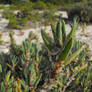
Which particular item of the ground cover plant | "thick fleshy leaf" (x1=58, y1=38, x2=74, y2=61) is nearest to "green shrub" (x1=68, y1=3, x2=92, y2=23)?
the ground cover plant

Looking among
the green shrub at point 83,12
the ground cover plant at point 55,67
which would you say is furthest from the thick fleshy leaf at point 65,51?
the green shrub at point 83,12

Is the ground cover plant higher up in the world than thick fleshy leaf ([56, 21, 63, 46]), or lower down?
lower down

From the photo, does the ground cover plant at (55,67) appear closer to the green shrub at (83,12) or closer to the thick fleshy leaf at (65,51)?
the thick fleshy leaf at (65,51)

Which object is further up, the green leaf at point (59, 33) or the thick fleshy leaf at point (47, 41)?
the green leaf at point (59, 33)

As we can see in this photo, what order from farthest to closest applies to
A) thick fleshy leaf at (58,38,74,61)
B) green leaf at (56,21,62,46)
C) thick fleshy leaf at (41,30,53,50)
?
thick fleshy leaf at (41,30,53,50)
green leaf at (56,21,62,46)
thick fleshy leaf at (58,38,74,61)

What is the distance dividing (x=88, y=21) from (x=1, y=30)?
3261 millimetres

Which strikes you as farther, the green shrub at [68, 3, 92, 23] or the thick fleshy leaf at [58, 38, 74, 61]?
the green shrub at [68, 3, 92, 23]

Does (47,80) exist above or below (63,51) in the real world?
below

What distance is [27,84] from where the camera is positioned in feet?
6.41

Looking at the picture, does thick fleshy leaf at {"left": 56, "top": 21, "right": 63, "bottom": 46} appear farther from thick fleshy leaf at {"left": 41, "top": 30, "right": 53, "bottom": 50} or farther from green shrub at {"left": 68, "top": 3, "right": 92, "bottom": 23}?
green shrub at {"left": 68, "top": 3, "right": 92, "bottom": 23}

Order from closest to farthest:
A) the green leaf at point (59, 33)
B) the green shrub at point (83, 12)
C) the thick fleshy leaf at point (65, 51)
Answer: the thick fleshy leaf at point (65, 51) < the green leaf at point (59, 33) < the green shrub at point (83, 12)

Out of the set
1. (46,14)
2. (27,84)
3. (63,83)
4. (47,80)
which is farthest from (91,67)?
(46,14)

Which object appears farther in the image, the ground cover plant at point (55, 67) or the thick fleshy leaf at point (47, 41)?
the thick fleshy leaf at point (47, 41)

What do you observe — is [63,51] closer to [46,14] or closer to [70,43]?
[70,43]
